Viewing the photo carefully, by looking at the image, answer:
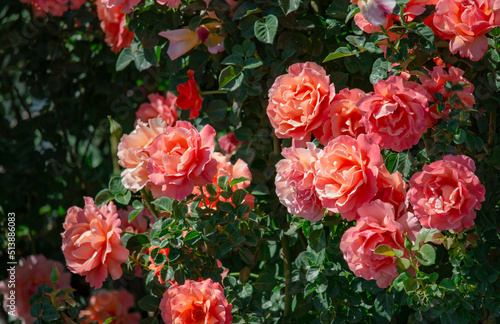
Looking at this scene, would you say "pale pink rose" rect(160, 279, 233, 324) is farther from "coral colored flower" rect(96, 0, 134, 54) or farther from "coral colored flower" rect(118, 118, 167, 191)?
"coral colored flower" rect(96, 0, 134, 54)

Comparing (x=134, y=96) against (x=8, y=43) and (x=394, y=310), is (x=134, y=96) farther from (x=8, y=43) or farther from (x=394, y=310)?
(x=394, y=310)

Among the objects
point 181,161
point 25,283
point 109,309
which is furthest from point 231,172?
point 25,283

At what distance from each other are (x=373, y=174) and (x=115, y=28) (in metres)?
0.95

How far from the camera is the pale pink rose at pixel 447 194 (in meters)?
0.99

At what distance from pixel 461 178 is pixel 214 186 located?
0.55 meters

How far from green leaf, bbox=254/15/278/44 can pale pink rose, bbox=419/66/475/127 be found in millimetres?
319

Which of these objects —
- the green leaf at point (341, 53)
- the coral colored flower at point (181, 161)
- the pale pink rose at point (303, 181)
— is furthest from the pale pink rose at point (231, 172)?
the green leaf at point (341, 53)

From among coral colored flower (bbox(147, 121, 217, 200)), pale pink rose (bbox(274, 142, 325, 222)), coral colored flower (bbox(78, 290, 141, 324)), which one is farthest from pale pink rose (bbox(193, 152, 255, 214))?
coral colored flower (bbox(78, 290, 141, 324))

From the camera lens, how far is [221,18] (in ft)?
4.20

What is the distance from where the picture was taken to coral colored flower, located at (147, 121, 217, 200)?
1.13 meters


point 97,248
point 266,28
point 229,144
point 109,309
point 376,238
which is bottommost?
point 109,309

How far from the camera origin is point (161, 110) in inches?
64.9

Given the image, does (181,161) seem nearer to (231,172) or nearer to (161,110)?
(231,172)

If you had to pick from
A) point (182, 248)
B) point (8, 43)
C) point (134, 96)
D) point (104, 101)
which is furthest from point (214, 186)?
point (8, 43)
